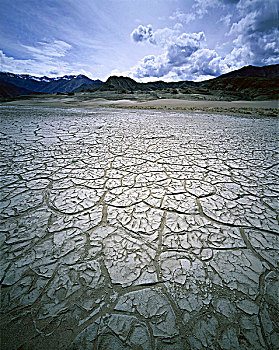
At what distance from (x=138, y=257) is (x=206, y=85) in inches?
2534

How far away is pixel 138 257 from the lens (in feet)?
4.08

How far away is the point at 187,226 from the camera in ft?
4.98

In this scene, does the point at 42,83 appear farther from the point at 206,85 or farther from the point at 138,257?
the point at 138,257

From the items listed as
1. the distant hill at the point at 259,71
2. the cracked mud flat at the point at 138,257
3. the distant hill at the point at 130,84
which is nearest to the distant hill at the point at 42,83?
the distant hill at the point at 130,84

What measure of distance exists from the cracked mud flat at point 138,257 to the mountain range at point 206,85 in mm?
30764

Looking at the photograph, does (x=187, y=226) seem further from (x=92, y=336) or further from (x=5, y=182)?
(x=5, y=182)

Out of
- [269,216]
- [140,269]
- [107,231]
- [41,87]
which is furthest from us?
[41,87]

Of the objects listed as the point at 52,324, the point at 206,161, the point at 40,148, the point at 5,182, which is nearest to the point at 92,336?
the point at 52,324

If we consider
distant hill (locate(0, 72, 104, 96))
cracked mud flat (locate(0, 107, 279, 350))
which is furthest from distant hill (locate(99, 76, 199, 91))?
distant hill (locate(0, 72, 104, 96))

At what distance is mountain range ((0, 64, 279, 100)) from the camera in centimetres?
3278

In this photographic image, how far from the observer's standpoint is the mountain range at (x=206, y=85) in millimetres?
32781

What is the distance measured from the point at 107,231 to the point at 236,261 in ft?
3.43

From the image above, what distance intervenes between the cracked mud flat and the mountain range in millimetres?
30764

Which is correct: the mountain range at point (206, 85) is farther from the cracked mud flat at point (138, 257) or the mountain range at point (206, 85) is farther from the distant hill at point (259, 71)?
the cracked mud flat at point (138, 257)
